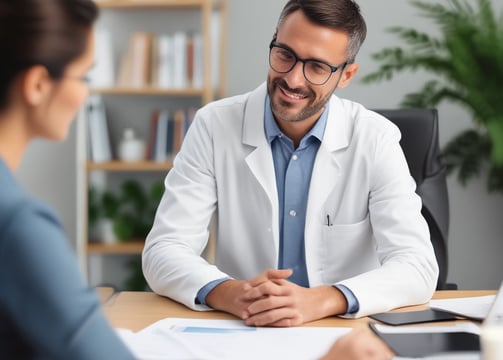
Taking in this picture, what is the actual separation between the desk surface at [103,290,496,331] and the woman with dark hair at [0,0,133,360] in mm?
580

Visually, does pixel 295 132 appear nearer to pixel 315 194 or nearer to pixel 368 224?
pixel 315 194

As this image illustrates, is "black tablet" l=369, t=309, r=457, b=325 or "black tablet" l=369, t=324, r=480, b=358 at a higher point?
"black tablet" l=369, t=324, r=480, b=358

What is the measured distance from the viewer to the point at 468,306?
1475 millimetres

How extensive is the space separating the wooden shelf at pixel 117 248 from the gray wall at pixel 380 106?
279 mm

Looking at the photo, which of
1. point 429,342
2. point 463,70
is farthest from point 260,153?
point 463,70

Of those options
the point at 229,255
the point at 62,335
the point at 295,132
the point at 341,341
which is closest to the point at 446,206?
the point at 295,132

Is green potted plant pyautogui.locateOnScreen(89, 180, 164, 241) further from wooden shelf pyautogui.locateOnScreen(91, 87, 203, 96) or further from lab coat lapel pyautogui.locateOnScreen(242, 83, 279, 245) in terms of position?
lab coat lapel pyautogui.locateOnScreen(242, 83, 279, 245)

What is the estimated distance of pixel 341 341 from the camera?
3.22 ft

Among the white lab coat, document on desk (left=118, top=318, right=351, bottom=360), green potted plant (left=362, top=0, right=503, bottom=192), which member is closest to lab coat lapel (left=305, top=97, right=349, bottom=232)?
the white lab coat

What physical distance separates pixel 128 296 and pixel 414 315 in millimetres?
608

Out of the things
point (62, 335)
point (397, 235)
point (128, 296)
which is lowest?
point (128, 296)

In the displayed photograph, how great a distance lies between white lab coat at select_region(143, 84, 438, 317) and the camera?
1729 millimetres

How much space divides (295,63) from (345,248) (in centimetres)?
47

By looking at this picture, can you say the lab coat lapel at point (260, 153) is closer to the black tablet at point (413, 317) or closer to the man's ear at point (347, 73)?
the man's ear at point (347, 73)
